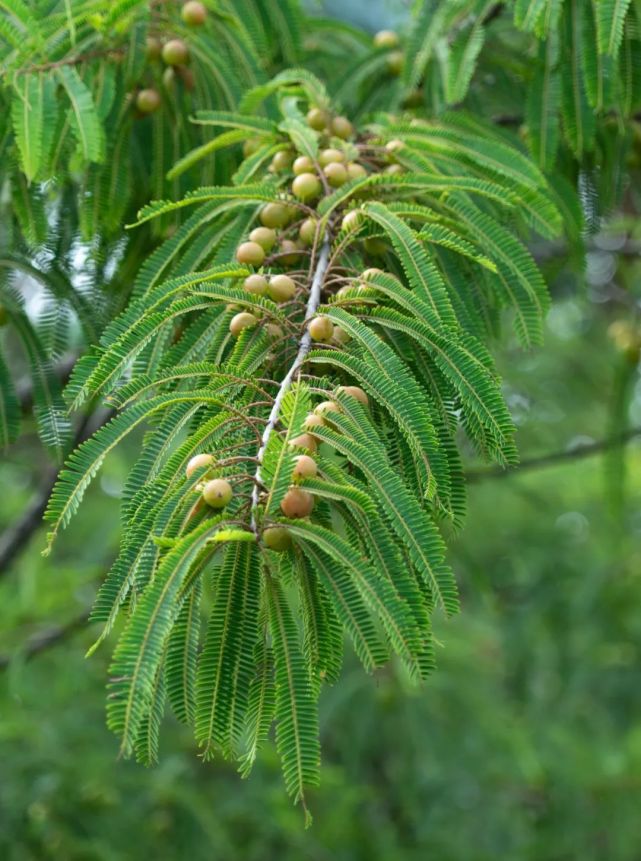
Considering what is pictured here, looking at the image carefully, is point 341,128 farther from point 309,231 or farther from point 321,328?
point 321,328

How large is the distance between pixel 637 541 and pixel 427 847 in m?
1.81

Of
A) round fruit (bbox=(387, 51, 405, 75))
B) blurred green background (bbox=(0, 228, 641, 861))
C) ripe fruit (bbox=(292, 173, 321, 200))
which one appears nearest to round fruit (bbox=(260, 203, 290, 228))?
ripe fruit (bbox=(292, 173, 321, 200))

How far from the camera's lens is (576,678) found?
4891 millimetres

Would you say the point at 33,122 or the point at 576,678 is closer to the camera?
the point at 33,122

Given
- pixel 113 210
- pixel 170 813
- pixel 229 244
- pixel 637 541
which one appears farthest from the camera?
pixel 637 541

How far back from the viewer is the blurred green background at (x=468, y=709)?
347cm

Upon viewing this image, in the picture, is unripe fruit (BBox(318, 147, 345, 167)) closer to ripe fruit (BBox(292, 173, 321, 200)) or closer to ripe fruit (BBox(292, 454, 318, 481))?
ripe fruit (BBox(292, 173, 321, 200))

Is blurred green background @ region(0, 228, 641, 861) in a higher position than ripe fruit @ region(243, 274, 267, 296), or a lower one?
lower

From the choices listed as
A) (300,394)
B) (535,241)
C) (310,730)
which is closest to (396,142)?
(300,394)

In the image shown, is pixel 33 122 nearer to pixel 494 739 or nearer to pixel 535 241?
pixel 535 241

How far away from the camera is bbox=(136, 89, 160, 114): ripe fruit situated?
221 cm

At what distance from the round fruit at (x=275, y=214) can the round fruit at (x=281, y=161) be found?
7.6 inches

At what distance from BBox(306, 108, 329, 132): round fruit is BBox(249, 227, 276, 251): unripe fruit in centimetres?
46

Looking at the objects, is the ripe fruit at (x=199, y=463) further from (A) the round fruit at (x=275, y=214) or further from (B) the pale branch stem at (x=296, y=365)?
(A) the round fruit at (x=275, y=214)
